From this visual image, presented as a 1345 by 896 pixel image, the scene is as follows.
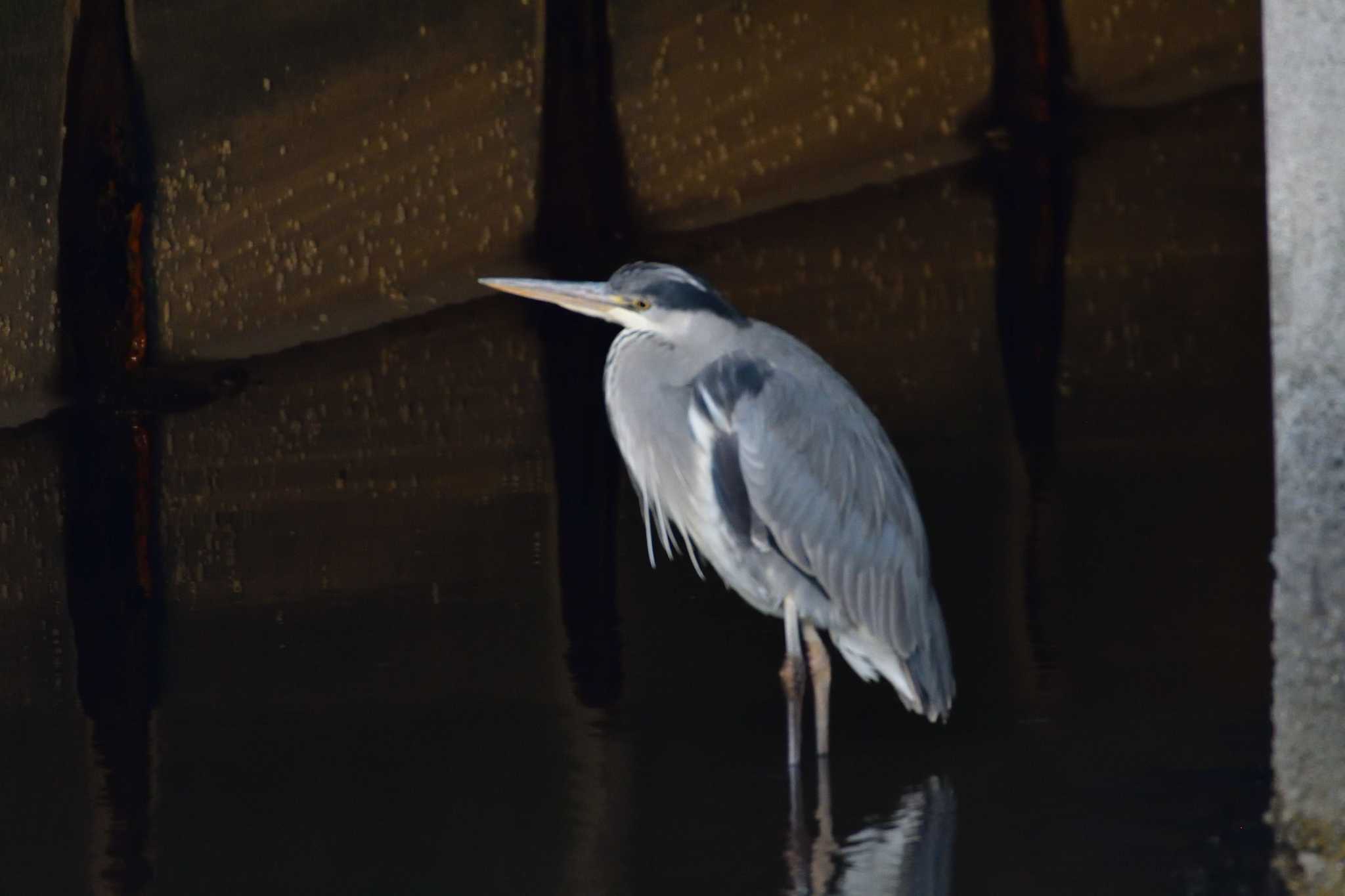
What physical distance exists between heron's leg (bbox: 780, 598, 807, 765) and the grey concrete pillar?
37.1 inches

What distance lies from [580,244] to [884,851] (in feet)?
18.3

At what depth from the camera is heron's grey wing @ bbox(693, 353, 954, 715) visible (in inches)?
177

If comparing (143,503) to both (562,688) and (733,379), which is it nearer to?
(562,688)

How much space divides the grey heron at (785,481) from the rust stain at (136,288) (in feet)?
13.3

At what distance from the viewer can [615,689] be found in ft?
16.4

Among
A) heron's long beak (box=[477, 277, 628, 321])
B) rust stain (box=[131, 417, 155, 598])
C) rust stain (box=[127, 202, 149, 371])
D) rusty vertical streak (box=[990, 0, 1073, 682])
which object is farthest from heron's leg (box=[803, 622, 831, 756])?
rust stain (box=[127, 202, 149, 371])

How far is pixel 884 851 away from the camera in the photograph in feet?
13.1

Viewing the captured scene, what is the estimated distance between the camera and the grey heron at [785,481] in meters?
4.49

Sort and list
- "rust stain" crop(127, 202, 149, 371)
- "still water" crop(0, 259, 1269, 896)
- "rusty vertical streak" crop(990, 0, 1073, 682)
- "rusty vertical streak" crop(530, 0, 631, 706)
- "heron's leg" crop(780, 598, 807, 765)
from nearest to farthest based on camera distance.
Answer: "still water" crop(0, 259, 1269, 896) → "heron's leg" crop(780, 598, 807, 765) → "rusty vertical streak" crop(990, 0, 1073, 682) → "rusty vertical streak" crop(530, 0, 631, 706) → "rust stain" crop(127, 202, 149, 371)

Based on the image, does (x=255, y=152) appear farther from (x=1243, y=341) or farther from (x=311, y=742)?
(x=311, y=742)

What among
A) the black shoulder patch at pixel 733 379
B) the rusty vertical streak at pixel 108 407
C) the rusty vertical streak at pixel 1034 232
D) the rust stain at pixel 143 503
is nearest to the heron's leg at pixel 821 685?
the black shoulder patch at pixel 733 379

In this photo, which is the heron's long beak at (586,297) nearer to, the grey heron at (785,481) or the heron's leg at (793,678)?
the grey heron at (785,481)

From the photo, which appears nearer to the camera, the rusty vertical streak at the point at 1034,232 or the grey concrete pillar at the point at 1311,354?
the grey concrete pillar at the point at 1311,354

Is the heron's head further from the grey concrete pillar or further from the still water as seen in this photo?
the grey concrete pillar
